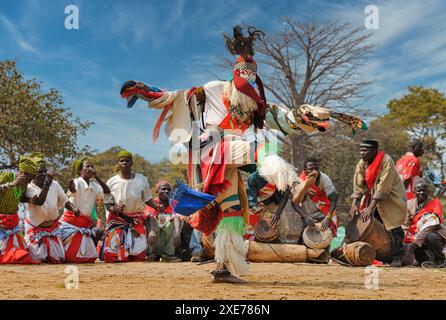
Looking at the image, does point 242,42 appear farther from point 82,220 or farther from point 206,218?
point 82,220

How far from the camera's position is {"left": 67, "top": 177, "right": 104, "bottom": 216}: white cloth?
28.8 ft

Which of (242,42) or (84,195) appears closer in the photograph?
(242,42)

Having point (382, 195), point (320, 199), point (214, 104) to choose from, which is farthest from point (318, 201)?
point (214, 104)

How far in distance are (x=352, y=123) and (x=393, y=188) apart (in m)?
2.69

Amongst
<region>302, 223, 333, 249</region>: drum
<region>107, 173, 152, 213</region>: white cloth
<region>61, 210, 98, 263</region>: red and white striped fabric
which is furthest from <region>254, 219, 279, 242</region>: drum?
<region>61, 210, 98, 263</region>: red and white striped fabric

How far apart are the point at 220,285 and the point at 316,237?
11.8ft

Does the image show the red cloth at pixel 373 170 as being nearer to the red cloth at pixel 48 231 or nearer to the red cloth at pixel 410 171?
the red cloth at pixel 410 171

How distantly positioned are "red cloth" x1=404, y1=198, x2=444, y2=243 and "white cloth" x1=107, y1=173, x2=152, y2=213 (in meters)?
4.30

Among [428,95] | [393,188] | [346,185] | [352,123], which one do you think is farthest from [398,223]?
[428,95]

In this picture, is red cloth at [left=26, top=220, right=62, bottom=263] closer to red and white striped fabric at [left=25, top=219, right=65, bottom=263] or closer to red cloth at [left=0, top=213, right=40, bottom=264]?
red and white striped fabric at [left=25, top=219, right=65, bottom=263]

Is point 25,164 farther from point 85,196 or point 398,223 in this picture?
point 398,223

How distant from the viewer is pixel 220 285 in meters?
4.89

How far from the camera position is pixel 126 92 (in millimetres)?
5172

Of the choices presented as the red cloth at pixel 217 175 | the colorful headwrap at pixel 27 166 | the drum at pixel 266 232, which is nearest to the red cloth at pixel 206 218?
the red cloth at pixel 217 175
